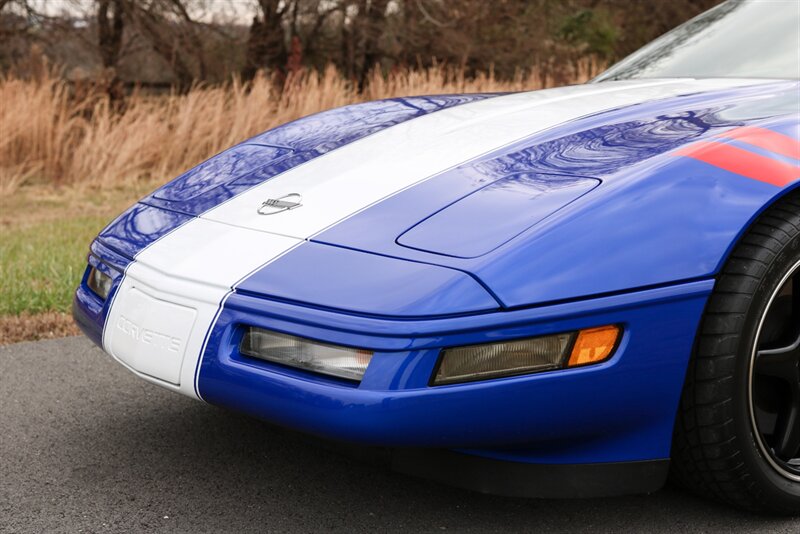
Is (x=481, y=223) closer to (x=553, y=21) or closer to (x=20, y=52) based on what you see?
(x=20, y=52)

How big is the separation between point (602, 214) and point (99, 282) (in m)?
1.25

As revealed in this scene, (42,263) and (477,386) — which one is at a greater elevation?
(477,386)

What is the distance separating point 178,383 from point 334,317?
1.35ft

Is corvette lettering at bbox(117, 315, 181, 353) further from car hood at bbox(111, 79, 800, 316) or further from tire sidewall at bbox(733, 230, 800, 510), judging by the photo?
tire sidewall at bbox(733, 230, 800, 510)

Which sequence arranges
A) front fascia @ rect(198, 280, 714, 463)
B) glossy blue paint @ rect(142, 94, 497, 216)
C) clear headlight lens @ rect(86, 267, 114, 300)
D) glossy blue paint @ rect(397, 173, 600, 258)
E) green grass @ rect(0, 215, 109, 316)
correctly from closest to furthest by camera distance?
front fascia @ rect(198, 280, 714, 463) < glossy blue paint @ rect(397, 173, 600, 258) < clear headlight lens @ rect(86, 267, 114, 300) < glossy blue paint @ rect(142, 94, 497, 216) < green grass @ rect(0, 215, 109, 316)

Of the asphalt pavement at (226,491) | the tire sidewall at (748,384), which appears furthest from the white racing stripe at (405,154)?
the tire sidewall at (748,384)

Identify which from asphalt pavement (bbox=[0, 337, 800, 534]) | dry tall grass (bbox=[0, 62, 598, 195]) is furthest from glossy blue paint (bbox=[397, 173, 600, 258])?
dry tall grass (bbox=[0, 62, 598, 195])

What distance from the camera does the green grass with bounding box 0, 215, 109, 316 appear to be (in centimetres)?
383

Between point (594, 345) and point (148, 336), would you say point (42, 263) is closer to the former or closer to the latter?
point (148, 336)

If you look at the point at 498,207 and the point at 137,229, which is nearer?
the point at 498,207

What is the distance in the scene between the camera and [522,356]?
1.72 meters

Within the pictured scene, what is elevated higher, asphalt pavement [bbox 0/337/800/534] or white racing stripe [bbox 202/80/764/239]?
white racing stripe [bbox 202/80/764/239]

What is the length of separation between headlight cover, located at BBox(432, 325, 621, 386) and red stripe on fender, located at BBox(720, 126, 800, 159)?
2.04 feet

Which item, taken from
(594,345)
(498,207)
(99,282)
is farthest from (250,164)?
(594,345)
